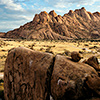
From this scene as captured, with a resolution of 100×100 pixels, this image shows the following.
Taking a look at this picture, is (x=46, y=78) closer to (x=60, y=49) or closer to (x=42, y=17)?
(x=60, y=49)

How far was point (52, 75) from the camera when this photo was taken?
3555 mm

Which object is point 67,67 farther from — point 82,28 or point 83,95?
point 82,28

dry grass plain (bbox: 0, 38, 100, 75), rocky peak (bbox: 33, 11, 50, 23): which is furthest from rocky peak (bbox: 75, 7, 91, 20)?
dry grass plain (bbox: 0, 38, 100, 75)

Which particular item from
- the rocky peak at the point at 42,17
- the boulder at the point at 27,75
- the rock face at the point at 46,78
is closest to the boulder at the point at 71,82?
the rock face at the point at 46,78

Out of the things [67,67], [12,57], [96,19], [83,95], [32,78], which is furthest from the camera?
[96,19]

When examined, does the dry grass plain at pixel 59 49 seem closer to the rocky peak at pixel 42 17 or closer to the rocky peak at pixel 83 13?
the rocky peak at pixel 42 17

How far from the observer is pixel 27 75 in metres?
4.16

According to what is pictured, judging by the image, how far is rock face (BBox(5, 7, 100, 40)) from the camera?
3291 inches

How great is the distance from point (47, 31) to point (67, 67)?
272 ft

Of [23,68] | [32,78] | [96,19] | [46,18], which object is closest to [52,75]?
[32,78]

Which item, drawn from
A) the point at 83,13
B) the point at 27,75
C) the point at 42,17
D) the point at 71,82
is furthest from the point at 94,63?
the point at 83,13

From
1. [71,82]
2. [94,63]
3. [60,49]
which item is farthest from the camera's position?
[60,49]

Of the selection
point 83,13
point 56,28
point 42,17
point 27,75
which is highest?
point 83,13

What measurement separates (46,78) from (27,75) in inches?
35.8
